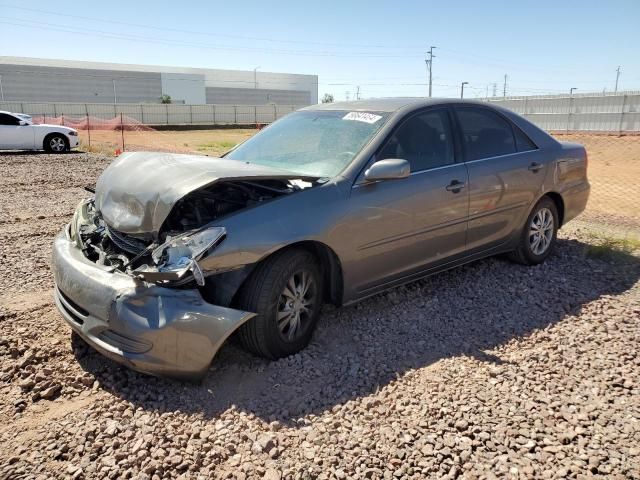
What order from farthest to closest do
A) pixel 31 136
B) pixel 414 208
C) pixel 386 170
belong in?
pixel 31 136
pixel 414 208
pixel 386 170

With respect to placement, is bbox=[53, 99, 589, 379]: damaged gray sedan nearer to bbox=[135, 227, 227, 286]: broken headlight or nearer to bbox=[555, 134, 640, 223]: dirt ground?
bbox=[135, 227, 227, 286]: broken headlight

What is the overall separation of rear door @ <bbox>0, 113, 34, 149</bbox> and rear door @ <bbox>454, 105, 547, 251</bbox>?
16.3 m

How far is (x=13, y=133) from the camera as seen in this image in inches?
656

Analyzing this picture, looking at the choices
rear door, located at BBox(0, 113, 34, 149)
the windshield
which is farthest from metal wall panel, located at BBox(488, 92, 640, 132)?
the windshield

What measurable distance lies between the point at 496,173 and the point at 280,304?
2.45m

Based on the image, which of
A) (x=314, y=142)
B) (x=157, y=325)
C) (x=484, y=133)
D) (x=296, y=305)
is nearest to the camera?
(x=157, y=325)

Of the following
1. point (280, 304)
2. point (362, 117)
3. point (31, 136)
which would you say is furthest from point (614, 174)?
point (31, 136)

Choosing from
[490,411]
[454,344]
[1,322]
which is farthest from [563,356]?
[1,322]

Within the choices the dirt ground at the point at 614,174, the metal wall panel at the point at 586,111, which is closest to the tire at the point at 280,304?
the dirt ground at the point at 614,174

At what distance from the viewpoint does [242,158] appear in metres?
4.50

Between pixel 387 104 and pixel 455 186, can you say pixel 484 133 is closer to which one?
pixel 455 186

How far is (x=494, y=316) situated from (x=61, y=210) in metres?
6.87

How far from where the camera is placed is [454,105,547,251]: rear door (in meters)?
4.58

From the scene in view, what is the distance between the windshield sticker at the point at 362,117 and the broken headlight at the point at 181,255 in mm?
1680
